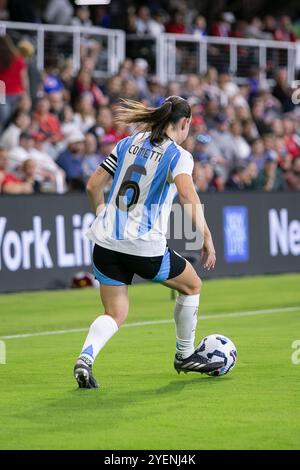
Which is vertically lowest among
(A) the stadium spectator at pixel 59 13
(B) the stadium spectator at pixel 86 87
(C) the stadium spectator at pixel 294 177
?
(C) the stadium spectator at pixel 294 177

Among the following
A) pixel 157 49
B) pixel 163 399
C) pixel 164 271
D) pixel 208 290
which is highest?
pixel 157 49

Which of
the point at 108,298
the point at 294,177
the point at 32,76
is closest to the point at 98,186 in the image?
the point at 108,298

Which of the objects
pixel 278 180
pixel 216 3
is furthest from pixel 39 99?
pixel 216 3

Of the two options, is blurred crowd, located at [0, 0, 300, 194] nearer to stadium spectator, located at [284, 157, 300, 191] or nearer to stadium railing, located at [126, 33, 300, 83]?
stadium spectator, located at [284, 157, 300, 191]

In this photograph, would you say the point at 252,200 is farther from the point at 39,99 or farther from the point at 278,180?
the point at 39,99

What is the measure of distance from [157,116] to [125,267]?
124 centimetres

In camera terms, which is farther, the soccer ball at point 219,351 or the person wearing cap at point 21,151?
the person wearing cap at point 21,151

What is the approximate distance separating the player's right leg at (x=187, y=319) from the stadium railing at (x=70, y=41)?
13.9 meters

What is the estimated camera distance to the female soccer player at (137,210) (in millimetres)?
9570

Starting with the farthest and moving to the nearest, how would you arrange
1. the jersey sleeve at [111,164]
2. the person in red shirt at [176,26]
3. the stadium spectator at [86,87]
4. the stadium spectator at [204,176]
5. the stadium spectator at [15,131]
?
the person in red shirt at [176,26]
the stadium spectator at [86,87]
the stadium spectator at [204,176]
the stadium spectator at [15,131]
the jersey sleeve at [111,164]

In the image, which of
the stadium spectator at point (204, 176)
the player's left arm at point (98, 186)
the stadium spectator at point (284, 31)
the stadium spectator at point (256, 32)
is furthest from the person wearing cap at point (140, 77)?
the player's left arm at point (98, 186)

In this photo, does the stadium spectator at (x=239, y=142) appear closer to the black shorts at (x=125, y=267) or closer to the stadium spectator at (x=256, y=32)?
the stadium spectator at (x=256, y=32)
